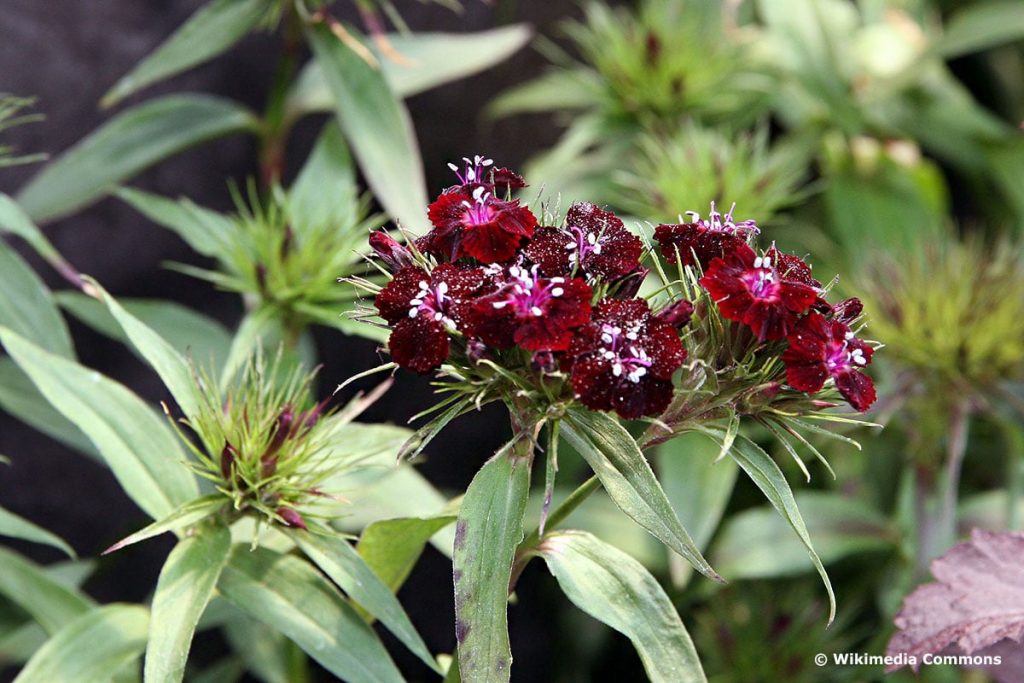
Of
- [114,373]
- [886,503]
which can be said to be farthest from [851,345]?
[114,373]

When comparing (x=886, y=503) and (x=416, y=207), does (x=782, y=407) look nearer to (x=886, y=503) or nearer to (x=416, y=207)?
(x=416, y=207)

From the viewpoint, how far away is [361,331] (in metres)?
1.10

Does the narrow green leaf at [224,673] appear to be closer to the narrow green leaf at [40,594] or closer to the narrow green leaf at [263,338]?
the narrow green leaf at [40,594]

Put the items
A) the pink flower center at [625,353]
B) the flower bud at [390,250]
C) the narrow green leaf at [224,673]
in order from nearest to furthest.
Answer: the pink flower center at [625,353]
the flower bud at [390,250]
the narrow green leaf at [224,673]

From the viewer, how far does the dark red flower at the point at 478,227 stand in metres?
0.79

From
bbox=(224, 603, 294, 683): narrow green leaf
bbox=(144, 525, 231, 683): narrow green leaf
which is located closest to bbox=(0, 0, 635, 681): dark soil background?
bbox=(224, 603, 294, 683): narrow green leaf

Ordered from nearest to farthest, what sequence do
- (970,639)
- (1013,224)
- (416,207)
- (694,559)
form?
1. (694,559)
2. (970,639)
3. (416,207)
4. (1013,224)

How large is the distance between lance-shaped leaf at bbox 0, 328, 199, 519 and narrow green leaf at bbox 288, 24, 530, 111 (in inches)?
21.7

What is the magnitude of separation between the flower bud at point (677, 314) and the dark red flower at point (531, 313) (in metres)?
0.06

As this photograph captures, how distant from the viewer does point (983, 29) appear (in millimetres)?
1854

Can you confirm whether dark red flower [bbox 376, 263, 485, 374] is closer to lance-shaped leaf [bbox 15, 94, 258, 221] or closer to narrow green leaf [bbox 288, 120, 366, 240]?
narrow green leaf [bbox 288, 120, 366, 240]

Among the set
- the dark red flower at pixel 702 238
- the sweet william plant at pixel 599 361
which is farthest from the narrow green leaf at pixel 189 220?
the dark red flower at pixel 702 238

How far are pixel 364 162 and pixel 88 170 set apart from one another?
354mm

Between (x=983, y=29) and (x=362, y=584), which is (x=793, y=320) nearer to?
(x=362, y=584)
